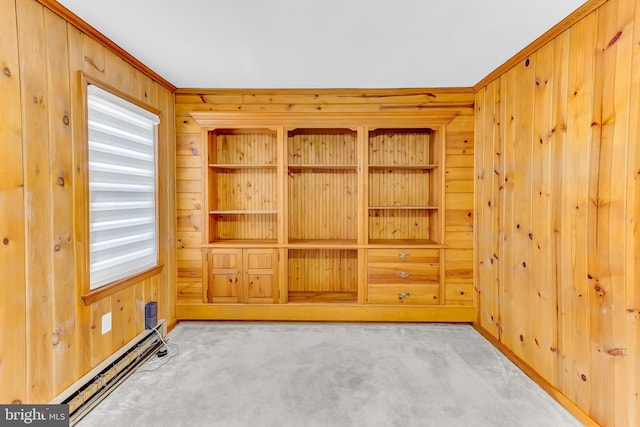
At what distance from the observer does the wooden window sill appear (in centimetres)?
189

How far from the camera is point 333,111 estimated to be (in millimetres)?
3014

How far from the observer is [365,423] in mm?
1659

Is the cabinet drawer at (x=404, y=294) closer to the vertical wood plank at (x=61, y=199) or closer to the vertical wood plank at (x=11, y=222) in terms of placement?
the vertical wood plank at (x=61, y=199)

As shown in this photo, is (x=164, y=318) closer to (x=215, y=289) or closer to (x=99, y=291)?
(x=215, y=289)

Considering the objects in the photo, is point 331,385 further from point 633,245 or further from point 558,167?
point 558,167

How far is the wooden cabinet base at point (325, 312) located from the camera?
2969mm

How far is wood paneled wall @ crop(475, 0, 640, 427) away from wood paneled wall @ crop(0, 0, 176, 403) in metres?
2.99

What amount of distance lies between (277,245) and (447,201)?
70.2 inches

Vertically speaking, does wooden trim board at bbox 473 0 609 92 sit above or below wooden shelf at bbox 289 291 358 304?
above

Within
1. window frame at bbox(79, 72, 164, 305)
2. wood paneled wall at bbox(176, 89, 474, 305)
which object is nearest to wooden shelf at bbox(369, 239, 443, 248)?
wood paneled wall at bbox(176, 89, 474, 305)

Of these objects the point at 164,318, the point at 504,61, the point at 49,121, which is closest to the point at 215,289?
the point at 164,318

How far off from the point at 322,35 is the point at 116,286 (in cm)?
225

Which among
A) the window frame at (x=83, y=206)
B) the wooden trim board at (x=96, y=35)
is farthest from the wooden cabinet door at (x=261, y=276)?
the wooden trim board at (x=96, y=35)

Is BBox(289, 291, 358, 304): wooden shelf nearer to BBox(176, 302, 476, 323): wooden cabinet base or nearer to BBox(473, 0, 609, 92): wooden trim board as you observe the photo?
BBox(176, 302, 476, 323): wooden cabinet base
